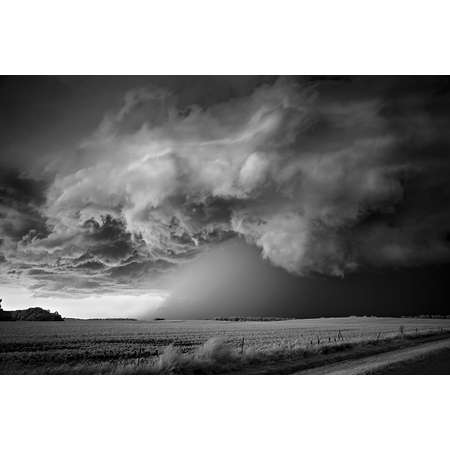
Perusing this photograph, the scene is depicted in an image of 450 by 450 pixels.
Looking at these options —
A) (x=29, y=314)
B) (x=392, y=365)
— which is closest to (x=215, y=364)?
(x=392, y=365)

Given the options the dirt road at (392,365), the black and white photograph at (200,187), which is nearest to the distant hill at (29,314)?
the black and white photograph at (200,187)

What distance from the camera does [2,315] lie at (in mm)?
9742

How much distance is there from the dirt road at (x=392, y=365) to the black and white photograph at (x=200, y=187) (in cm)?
24

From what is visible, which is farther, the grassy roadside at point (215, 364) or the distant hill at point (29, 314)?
the distant hill at point (29, 314)

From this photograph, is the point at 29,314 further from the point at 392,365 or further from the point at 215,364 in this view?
the point at 392,365

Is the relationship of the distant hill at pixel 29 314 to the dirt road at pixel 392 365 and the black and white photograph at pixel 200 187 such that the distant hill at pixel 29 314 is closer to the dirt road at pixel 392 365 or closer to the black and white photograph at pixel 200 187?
the black and white photograph at pixel 200 187

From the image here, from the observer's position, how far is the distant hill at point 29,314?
941 cm

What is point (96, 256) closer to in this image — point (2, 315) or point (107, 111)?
point (2, 315)

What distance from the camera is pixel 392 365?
7582 mm

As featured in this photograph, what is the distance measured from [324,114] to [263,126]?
5.35 ft

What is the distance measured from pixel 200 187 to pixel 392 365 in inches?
243

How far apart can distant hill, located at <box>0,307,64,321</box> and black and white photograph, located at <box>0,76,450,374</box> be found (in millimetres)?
78

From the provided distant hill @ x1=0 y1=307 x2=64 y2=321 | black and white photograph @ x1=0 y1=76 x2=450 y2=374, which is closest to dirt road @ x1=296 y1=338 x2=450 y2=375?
black and white photograph @ x1=0 y1=76 x2=450 y2=374
